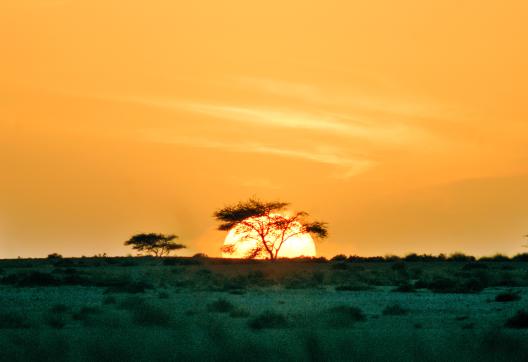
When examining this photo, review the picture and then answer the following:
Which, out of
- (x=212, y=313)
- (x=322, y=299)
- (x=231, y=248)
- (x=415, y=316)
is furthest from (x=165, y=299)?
(x=231, y=248)

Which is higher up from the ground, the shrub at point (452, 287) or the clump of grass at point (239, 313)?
the shrub at point (452, 287)

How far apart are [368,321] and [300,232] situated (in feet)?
242

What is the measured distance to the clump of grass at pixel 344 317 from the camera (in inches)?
1154

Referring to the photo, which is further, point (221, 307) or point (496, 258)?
point (496, 258)

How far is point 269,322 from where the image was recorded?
29469 millimetres

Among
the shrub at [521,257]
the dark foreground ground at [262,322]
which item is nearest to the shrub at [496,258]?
the shrub at [521,257]

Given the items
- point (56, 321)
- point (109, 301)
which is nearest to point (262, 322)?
point (56, 321)

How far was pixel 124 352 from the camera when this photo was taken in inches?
819

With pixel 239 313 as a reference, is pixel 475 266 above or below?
above

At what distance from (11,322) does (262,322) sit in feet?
22.0

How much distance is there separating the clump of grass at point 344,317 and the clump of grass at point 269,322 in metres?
1.28

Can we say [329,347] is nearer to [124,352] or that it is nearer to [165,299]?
[124,352]

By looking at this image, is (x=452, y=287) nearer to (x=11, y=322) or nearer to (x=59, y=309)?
(x=59, y=309)

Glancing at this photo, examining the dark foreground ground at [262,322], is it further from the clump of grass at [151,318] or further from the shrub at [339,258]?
the shrub at [339,258]
